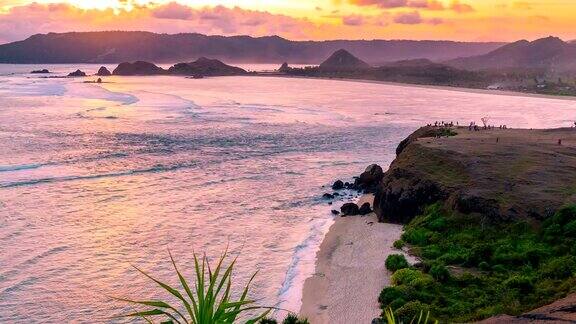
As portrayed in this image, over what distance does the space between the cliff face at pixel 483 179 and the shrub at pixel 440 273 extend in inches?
197

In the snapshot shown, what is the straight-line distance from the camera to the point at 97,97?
104375 millimetres

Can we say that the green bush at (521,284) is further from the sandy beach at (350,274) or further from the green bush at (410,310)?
the sandy beach at (350,274)

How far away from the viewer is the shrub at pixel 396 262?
1986 cm

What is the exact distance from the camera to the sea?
774 inches

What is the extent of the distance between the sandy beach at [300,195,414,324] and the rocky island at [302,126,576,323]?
0.14 feet

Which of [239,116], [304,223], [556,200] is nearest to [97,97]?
[239,116]

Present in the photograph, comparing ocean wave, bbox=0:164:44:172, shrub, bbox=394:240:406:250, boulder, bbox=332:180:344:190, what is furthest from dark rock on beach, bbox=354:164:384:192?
ocean wave, bbox=0:164:44:172

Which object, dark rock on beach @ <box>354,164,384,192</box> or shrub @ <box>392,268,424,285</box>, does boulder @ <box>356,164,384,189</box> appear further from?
shrub @ <box>392,268,424,285</box>

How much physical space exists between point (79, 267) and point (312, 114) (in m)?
61.2

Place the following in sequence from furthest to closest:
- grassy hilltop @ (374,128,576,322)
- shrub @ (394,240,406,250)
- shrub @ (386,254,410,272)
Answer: shrub @ (394,240,406,250) → shrub @ (386,254,410,272) → grassy hilltop @ (374,128,576,322)

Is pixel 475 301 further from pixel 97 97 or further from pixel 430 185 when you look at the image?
pixel 97 97

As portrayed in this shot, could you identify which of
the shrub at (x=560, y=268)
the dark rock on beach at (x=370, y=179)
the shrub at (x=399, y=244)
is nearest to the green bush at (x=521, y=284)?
the shrub at (x=560, y=268)

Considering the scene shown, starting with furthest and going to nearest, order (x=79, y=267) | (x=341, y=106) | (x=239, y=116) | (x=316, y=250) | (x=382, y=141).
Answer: (x=341, y=106)
(x=239, y=116)
(x=382, y=141)
(x=316, y=250)
(x=79, y=267)

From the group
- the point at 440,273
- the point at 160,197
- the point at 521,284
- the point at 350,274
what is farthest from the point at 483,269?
the point at 160,197
